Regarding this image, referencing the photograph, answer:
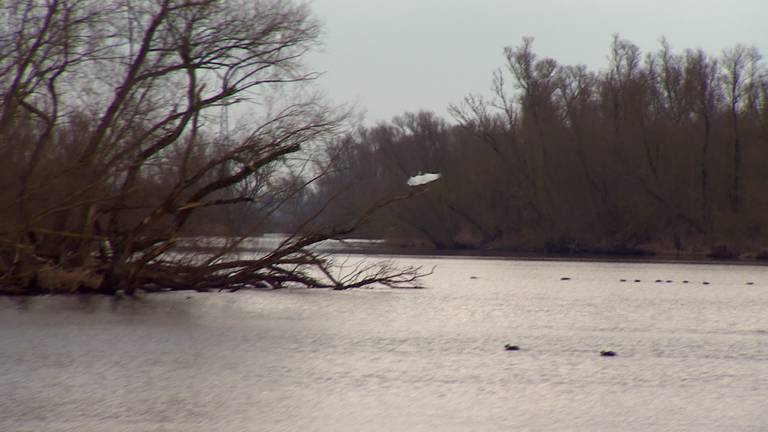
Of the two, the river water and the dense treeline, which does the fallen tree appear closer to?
the river water

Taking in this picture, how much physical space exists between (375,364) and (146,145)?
502 inches

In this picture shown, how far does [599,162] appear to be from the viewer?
60.0 m

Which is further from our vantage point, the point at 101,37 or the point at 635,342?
the point at 101,37

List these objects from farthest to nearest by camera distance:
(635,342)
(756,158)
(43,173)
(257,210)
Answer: (756,158), (257,210), (43,173), (635,342)

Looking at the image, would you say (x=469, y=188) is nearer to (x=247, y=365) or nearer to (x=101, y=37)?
(x=101, y=37)

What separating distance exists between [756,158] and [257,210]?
3433cm

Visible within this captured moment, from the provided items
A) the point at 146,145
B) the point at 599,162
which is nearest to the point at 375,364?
the point at 146,145

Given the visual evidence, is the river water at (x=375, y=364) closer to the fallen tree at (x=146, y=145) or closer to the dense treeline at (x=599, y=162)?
the fallen tree at (x=146, y=145)

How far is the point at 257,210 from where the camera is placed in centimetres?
2755

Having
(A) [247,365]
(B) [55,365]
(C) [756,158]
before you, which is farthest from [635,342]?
(C) [756,158]

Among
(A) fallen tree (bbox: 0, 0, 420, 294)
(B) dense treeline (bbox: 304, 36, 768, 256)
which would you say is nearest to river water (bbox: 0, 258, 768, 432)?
(A) fallen tree (bbox: 0, 0, 420, 294)

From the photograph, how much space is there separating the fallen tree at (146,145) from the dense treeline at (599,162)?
25.1m

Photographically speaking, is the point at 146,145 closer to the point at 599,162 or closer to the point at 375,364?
the point at 375,364

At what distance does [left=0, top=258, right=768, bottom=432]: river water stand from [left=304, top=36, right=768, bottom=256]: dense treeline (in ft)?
94.4
